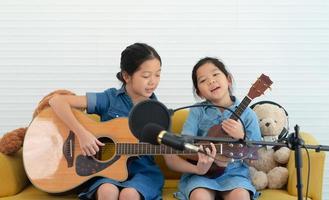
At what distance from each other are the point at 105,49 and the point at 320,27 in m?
1.39

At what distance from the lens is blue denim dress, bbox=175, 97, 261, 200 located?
2.14m

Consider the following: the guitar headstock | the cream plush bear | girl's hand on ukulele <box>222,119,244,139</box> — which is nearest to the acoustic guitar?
girl's hand on ukulele <box>222,119,244,139</box>

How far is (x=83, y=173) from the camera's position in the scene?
2.19 m

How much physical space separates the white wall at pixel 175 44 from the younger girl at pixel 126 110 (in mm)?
668

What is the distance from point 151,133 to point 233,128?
954mm

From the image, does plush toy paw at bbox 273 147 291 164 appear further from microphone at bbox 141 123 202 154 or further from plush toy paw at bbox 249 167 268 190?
microphone at bbox 141 123 202 154

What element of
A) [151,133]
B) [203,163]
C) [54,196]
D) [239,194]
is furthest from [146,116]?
[54,196]

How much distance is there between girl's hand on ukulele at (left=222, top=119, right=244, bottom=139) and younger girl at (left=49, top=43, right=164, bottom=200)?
1.44 ft

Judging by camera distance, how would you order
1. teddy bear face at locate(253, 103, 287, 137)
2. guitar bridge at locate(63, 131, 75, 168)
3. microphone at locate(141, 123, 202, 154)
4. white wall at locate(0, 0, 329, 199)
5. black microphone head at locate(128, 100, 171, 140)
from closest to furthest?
microphone at locate(141, 123, 202, 154), black microphone head at locate(128, 100, 171, 140), guitar bridge at locate(63, 131, 75, 168), teddy bear face at locate(253, 103, 287, 137), white wall at locate(0, 0, 329, 199)

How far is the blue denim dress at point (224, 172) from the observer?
2137 mm

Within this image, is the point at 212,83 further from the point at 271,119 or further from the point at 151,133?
the point at 151,133

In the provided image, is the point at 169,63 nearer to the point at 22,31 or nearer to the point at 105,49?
the point at 105,49

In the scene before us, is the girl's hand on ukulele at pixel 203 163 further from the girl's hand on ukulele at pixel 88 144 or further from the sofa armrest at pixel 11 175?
the sofa armrest at pixel 11 175

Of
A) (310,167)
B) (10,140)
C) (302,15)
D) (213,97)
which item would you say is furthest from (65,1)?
(310,167)
